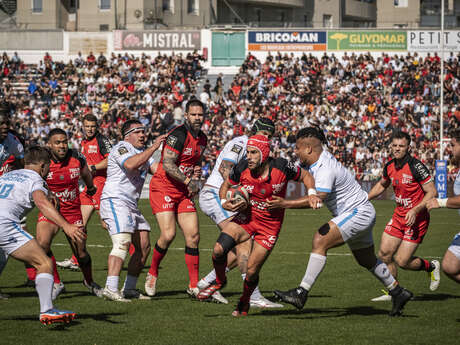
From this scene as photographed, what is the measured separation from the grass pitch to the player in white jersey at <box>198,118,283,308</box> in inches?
12.3

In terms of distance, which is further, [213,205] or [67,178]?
[67,178]

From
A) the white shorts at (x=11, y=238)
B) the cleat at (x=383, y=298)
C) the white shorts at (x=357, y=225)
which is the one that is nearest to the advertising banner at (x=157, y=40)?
the cleat at (x=383, y=298)

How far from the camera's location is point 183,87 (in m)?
44.2

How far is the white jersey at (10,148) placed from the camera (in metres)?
11.2

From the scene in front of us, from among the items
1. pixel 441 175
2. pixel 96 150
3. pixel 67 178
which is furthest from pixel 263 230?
pixel 441 175

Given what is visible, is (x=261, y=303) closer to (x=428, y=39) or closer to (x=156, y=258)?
(x=156, y=258)

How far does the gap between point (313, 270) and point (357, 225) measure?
2.62 ft

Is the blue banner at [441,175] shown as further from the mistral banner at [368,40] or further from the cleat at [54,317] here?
the cleat at [54,317]

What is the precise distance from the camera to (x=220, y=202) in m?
10.2

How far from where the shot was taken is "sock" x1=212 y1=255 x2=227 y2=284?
30.6ft

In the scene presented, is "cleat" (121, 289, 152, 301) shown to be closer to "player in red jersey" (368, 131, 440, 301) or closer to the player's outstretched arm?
the player's outstretched arm

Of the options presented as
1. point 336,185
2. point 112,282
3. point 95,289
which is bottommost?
point 95,289

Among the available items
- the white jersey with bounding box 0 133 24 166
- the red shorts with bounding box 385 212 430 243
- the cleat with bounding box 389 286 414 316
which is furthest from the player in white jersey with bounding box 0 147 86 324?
the red shorts with bounding box 385 212 430 243

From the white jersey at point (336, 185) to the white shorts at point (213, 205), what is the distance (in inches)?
76.8
